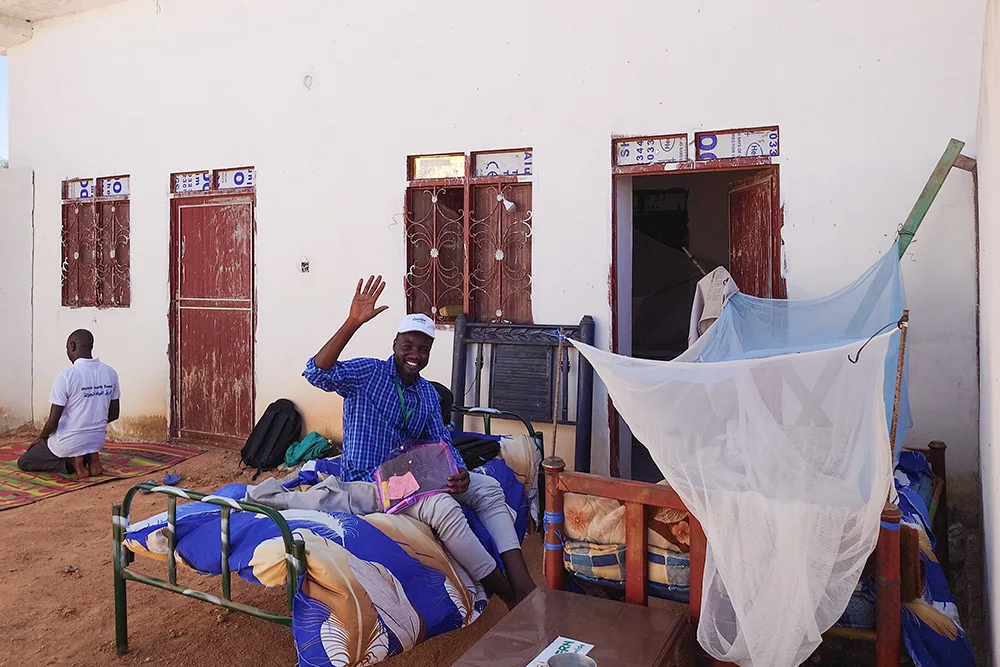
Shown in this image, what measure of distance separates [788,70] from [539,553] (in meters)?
3.25

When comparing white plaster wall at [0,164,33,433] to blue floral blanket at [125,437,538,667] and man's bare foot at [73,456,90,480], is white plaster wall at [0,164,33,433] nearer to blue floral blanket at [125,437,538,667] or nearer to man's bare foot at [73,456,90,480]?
man's bare foot at [73,456,90,480]

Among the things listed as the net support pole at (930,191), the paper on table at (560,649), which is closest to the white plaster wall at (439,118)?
the net support pole at (930,191)

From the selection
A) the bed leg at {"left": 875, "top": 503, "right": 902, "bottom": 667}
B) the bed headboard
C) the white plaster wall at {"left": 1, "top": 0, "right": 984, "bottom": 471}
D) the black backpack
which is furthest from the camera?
the black backpack

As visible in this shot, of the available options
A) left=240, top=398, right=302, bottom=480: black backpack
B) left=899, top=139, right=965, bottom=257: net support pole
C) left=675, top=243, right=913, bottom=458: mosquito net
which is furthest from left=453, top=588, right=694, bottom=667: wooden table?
left=240, top=398, right=302, bottom=480: black backpack

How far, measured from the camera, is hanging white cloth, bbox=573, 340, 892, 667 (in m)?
2.07

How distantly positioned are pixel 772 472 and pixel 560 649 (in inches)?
31.3

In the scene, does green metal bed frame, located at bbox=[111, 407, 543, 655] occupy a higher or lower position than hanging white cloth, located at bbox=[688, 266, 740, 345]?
lower

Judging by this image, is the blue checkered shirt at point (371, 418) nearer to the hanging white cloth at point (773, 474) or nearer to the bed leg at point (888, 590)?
the hanging white cloth at point (773, 474)

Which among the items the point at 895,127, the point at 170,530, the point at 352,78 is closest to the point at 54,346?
the point at 352,78

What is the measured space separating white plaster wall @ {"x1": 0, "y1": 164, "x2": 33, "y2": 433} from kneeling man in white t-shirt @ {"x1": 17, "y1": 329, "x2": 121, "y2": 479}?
200 cm

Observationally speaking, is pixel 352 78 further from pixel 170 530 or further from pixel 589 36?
pixel 170 530

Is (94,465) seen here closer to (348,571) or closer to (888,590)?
(348,571)

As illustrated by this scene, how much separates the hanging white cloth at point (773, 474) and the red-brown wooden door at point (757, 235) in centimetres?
252

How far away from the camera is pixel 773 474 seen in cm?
220
